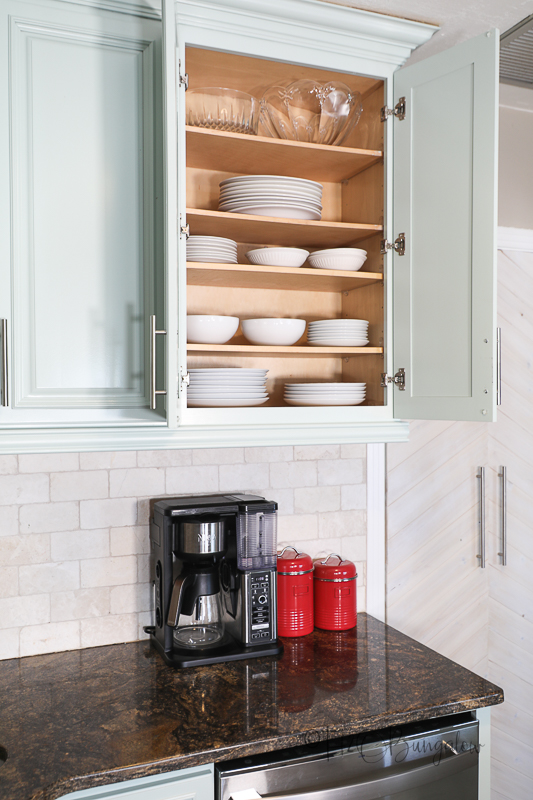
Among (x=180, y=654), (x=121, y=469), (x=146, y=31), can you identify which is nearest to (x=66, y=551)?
(x=121, y=469)

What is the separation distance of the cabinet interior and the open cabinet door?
11 cm

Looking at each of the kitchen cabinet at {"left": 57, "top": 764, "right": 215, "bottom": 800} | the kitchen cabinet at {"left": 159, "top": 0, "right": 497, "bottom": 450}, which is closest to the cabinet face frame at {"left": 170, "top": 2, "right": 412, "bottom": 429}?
the kitchen cabinet at {"left": 159, "top": 0, "right": 497, "bottom": 450}

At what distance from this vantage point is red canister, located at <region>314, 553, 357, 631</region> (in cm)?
194

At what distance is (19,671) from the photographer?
65.2 inches

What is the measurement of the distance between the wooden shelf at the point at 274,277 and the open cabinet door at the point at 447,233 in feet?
0.52

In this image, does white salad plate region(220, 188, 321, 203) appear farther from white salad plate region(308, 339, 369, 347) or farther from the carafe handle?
the carafe handle

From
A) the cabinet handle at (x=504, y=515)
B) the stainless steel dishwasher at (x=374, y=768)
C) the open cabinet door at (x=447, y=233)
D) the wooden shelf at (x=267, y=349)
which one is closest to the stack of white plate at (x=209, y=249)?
the wooden shelf at (x=267, y=349)

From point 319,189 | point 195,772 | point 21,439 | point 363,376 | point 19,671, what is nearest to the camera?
point 195,772

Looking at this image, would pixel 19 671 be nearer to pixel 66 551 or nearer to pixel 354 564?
pixel 66 551

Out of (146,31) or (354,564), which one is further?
(354,564)

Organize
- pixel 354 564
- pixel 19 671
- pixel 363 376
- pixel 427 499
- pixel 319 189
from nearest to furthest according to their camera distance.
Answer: pixel 19 671, pixel 319 189, pixel 363 376, pixel 354 564, pixel 427 499

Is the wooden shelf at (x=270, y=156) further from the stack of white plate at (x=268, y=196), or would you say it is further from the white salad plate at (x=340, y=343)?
the white salad plate at (x=340, y=343)

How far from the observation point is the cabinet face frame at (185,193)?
1.53 m

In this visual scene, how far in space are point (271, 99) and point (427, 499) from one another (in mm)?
1422
